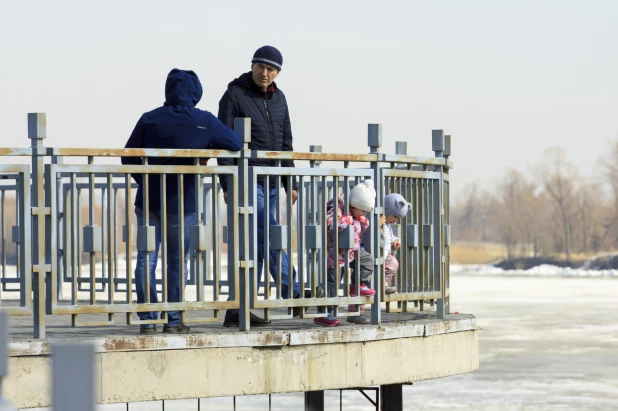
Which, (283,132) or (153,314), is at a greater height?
(283,132)

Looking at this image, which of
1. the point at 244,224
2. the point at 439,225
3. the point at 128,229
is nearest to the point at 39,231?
the point at 128,229

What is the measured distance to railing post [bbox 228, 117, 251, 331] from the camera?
711 centimetres

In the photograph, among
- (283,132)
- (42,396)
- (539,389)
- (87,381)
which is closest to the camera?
(87,381)

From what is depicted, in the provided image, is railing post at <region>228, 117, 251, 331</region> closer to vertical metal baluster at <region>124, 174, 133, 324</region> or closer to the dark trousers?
vertical metal baluster at <region>124, 174, 133, 324</region>

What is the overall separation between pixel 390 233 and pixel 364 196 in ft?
2.88

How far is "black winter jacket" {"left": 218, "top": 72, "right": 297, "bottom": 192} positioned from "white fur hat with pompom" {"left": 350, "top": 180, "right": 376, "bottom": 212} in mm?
431

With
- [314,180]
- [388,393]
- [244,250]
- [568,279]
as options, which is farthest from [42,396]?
[568,279]

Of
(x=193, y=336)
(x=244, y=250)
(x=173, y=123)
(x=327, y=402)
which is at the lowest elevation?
(x=327, y=402)

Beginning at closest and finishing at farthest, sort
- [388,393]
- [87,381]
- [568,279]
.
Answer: [87,381] → [388,393] → [568,279]

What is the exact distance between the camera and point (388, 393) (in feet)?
33.2

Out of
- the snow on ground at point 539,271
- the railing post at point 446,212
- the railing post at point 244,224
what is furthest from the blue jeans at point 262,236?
the snow on ground at point 539,271

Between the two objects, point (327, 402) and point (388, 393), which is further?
point (327, 402)

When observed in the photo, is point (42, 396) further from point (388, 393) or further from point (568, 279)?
point (568, 279)

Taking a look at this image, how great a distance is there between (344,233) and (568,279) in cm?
6891
